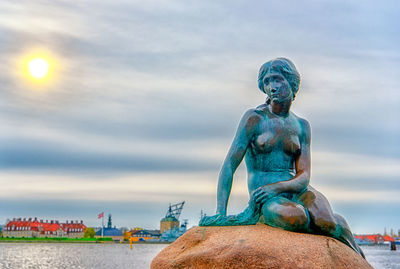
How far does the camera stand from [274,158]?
7859 mm

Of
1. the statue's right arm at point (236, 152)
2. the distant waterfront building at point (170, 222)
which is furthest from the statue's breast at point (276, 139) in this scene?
the distant waterfront building at point (170, 222)

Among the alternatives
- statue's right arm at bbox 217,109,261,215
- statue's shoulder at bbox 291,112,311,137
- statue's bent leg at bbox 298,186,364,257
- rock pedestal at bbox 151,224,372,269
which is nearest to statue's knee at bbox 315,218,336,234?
statue's bent leg at bbox 298,186,364,257

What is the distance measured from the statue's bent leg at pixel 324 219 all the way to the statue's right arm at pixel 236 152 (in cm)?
96

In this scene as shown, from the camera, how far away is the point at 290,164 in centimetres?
791

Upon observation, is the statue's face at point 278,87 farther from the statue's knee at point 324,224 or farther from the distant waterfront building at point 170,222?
the distant waterfront building at point 170,222

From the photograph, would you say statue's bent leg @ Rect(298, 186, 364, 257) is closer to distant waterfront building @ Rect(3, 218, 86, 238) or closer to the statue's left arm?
the statue's left arm

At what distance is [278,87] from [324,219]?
1801mm

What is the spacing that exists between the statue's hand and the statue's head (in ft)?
4.32

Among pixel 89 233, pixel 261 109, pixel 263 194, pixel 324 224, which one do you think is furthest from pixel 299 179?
pixel 89 233

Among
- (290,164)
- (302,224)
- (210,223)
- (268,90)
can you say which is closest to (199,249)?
(210,223)

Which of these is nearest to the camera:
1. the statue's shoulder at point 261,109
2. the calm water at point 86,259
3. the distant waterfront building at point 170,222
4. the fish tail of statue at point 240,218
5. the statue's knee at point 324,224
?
the statue's knee at point 324,224

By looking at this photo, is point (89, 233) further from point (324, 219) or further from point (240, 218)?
point (324, 219)

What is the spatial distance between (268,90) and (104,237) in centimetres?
13574

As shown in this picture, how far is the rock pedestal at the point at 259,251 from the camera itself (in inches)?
260
